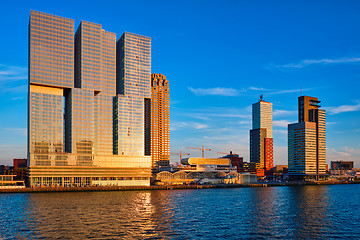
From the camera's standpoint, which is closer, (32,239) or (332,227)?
(32,239)

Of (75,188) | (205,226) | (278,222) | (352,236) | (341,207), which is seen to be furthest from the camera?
(75,188)

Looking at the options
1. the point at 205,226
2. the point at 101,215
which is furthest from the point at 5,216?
the point at 205,226

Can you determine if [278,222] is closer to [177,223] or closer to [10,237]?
[177,223]

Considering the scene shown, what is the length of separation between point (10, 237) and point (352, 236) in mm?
65427

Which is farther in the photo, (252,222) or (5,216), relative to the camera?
(5,216)

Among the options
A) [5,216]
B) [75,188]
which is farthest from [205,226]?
[75,188]

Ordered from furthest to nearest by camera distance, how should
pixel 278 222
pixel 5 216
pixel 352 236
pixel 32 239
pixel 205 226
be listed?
pixel 5 216, pixel 278 222, pixel 205 226, pixel 352 236, pixel 32 239

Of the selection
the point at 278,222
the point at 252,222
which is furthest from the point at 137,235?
the point at 278,222

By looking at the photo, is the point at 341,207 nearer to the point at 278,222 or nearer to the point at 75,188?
the point at 278,222

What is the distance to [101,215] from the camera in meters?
93.8

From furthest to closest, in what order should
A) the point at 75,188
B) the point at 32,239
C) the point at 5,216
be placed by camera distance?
the point at 75,188, the point at 5,216, the point at 32,239

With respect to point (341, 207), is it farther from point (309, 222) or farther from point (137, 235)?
point (137, 235)

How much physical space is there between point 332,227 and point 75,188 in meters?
149

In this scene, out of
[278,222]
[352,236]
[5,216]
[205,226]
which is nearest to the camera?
[352,236]
